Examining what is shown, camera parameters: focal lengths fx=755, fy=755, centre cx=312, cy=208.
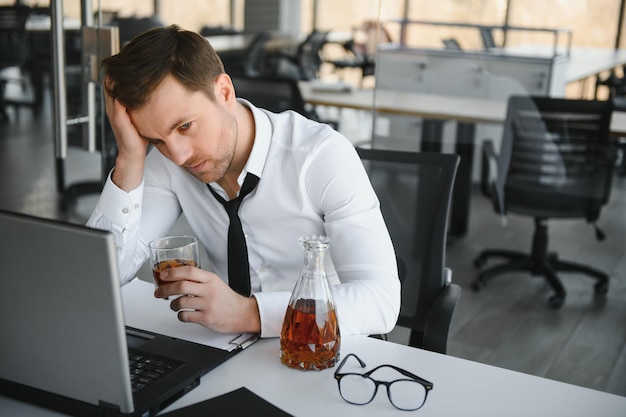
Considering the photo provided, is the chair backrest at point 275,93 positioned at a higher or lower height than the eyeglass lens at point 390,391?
higher

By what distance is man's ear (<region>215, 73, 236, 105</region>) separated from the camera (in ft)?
4.80

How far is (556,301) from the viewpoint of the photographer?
11.0ft

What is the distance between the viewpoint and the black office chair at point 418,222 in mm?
1836

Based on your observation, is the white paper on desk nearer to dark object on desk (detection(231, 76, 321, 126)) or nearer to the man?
the man

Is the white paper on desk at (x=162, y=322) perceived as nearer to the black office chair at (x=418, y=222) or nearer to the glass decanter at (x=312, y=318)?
the glass decanter at (x=312, y=318)

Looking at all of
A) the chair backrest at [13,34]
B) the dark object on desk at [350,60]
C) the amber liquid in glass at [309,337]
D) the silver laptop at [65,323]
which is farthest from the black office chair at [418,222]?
the chair backrest at [13,34]

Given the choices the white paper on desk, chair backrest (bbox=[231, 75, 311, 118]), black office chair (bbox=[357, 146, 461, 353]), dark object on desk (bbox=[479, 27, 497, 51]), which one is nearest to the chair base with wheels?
dark object on desk (bbox=[479, 27, 497, 51])

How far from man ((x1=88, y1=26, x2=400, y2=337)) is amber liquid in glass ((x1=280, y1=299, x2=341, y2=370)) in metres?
0.11

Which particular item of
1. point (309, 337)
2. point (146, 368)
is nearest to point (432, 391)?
point (309, 337)

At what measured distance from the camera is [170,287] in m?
1.21

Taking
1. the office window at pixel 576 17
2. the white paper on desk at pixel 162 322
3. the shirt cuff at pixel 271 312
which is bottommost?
the white paper on desk at pixel 162 322

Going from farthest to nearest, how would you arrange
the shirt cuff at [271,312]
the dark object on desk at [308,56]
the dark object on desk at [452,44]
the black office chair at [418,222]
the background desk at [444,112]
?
the dark object on desk at [308,56], the dark object on desk at [452,44], the background desk at [444,112], the black office chair at [418,222], the shirt cuff at [271,312]

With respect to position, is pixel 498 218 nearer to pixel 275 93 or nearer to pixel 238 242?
pixel 275 93

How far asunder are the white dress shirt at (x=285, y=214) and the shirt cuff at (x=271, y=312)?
11 cm
